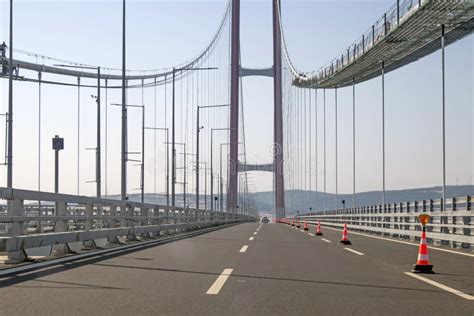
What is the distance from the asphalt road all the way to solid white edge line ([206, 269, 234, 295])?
0.01 metres

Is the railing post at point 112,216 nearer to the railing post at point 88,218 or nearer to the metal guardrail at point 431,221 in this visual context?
the railing post at point 88,218

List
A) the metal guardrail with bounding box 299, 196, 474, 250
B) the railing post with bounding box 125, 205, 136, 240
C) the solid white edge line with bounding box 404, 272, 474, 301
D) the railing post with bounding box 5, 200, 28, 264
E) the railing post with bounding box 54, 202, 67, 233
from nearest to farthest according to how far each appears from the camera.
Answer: the solid white edge line with bounding box 404, 272, 474, 301 → the railing post with bounding box 5, 200, 28, 264 → the railing post with bounding box 54, 202, 67, 233 → the metal guardrail with bounding box 299, 196, 474, 250 → the railing post with bounding box 125, 205, 136, 240

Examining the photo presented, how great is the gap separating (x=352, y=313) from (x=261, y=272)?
12.9 feet

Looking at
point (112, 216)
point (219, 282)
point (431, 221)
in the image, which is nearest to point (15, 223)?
point (219, 282)

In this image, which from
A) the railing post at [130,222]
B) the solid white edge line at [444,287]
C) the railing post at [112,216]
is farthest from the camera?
the railing post at [130,222]

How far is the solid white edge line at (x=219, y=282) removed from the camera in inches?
340

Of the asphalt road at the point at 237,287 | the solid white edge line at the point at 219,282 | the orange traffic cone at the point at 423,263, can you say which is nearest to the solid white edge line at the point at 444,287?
the asphalt road at the point at 237,287

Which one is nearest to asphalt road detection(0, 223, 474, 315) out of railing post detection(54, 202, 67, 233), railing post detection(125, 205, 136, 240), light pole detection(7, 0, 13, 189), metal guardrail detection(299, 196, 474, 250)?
railing post detection(54, 202, 67, 233)

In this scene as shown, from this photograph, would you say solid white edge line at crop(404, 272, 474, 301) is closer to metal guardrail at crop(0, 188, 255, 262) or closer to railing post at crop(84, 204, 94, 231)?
metal guardrail at crop(0, 188, 255, 262)

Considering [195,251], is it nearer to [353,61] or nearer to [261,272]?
[261,272]

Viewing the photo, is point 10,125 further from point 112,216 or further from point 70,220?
point 70,220

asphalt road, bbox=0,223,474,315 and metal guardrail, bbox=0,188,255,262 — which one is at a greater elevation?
metal guardrail, bbox=0,188,255,262

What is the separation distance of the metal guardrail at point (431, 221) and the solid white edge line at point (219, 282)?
8.69 m

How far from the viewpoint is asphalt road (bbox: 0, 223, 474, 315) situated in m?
7.34
